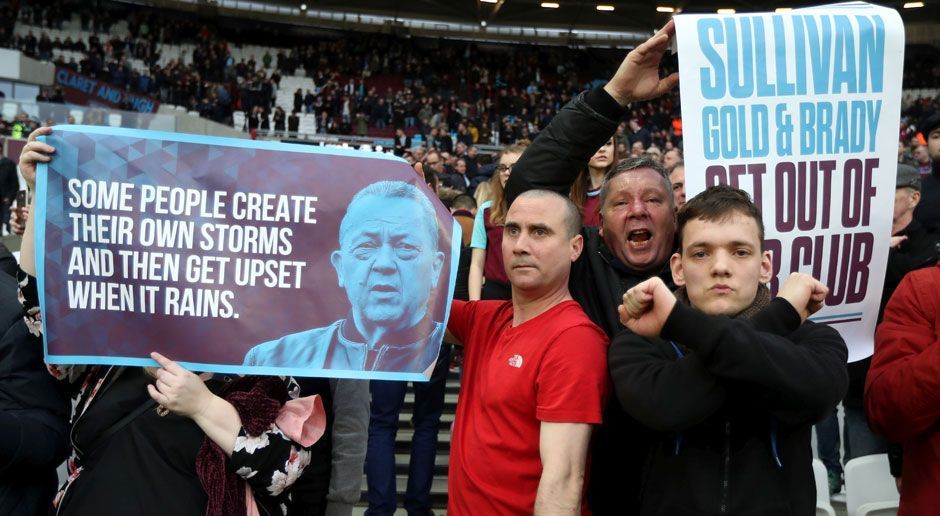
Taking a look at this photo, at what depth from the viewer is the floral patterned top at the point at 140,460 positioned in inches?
78.3

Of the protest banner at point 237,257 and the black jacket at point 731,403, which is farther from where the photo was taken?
the protest banner at point 237,257

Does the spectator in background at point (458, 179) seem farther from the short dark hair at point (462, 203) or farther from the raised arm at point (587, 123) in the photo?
the raised arm at point (587, 123)

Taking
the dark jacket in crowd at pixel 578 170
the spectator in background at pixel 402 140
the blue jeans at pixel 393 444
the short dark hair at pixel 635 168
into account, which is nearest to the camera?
the dark jacket in crowd at pixel 578 170

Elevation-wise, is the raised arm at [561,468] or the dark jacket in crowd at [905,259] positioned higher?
the dark jacket in crowd at [905,259]

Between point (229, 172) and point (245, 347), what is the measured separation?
0.45 m

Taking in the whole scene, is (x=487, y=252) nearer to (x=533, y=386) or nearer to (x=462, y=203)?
(x=462, y=203)

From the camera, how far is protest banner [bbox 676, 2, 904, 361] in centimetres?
241

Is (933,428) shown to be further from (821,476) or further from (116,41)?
(116,41)

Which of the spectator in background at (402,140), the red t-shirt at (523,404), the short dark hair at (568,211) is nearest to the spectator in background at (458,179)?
the short dark hair at (568,211)

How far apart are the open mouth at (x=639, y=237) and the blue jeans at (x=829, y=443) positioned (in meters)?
3.03

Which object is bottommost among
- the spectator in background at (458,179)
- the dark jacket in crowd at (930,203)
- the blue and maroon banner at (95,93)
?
the dark jacket in crowd at (930,203)

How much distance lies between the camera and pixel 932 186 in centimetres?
409

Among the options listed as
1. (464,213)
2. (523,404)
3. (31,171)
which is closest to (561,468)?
(523,404)

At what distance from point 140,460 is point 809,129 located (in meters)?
2.02
